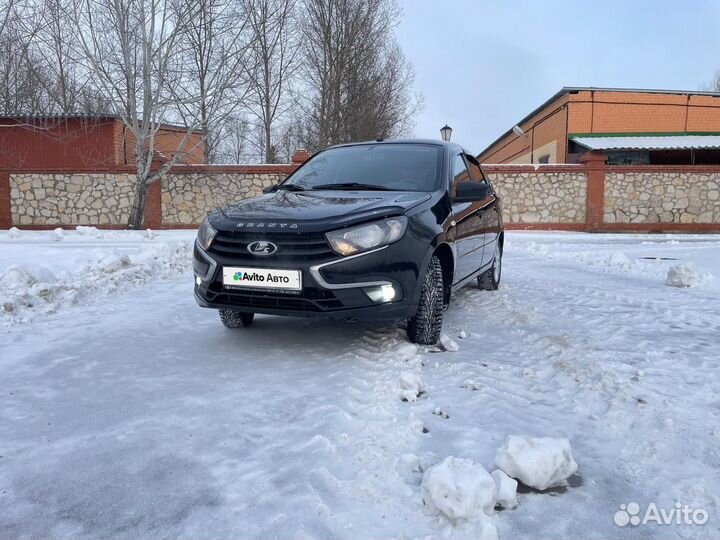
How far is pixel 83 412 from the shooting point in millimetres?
2693

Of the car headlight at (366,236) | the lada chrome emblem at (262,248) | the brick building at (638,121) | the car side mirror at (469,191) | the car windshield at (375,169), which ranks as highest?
the brick building at (638,121)

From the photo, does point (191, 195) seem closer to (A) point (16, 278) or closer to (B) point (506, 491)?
(A) point (16, 278)

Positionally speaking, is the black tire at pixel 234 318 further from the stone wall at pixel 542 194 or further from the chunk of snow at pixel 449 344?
the stone wall at pixel 542 194

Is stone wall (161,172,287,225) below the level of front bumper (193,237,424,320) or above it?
above

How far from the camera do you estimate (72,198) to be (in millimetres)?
16688

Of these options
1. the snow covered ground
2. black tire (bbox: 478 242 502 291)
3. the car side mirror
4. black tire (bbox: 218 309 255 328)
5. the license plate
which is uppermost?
the car side mirror

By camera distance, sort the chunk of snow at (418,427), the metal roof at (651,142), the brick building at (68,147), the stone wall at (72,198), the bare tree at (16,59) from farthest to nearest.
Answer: the brick building at (68,147) → the metal roof at (651,142) → the stone wall at (72,198) → the bare tree at (16,59) → the chunk of snow at (418,427)

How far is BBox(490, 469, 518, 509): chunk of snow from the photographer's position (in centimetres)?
187

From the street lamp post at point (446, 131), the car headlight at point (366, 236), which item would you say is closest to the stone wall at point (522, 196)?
the street lamp post at point (446, 131)

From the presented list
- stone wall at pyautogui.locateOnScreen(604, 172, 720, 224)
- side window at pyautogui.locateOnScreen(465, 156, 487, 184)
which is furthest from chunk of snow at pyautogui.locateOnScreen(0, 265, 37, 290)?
stone wall at pyautogui.locateOnScreen(604, 172, 720, 224)

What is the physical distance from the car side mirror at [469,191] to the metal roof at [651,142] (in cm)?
1750

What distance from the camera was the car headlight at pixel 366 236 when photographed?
129 inches

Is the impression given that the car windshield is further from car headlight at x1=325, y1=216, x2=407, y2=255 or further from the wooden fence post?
the wooden fence post

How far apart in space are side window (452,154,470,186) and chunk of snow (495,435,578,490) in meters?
2.77
